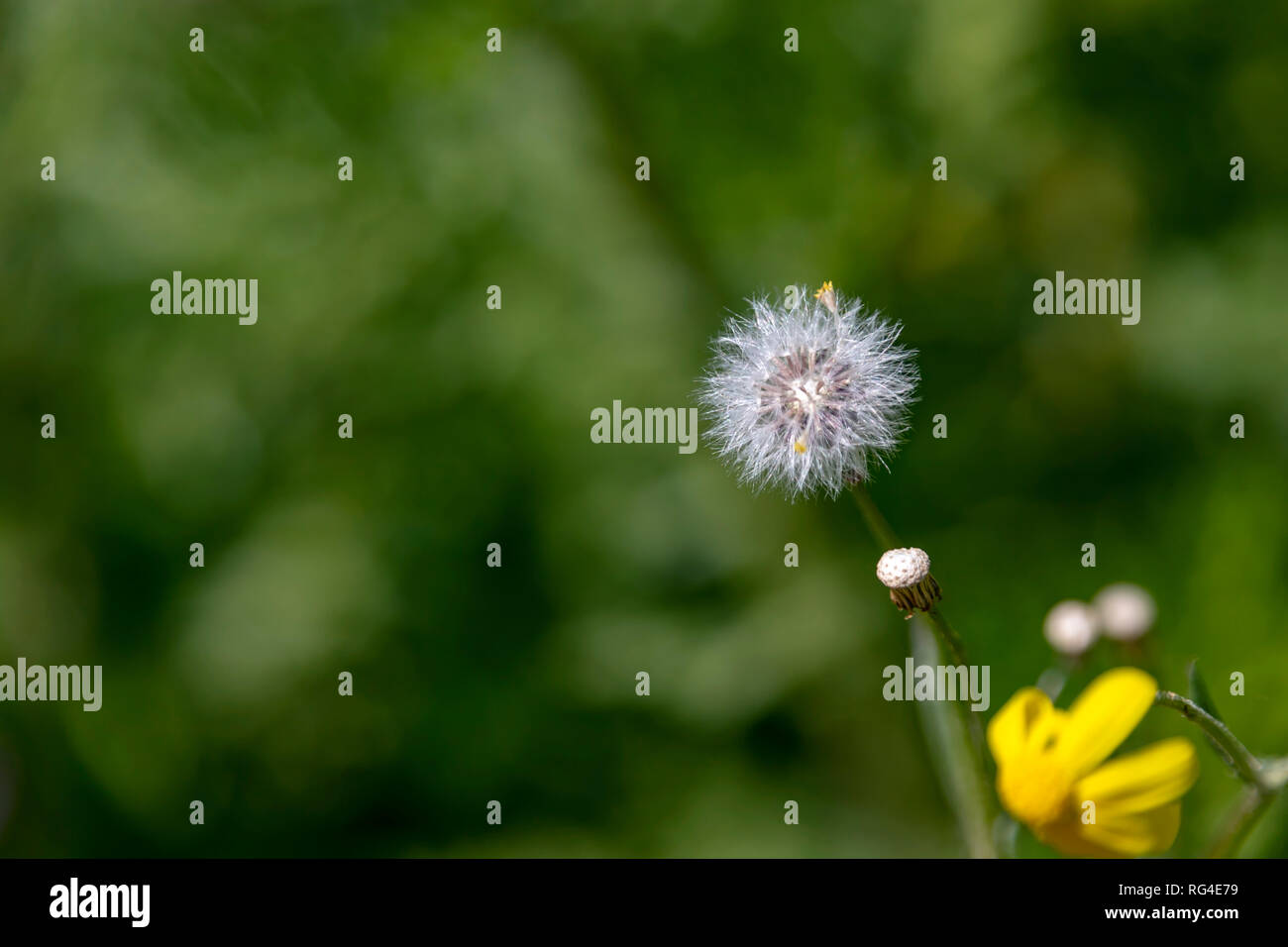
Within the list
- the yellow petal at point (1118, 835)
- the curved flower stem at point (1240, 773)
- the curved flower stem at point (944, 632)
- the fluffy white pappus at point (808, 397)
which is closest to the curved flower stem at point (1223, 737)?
the curved flower stem at point (1240, 773)

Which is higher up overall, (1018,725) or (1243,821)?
(1018,725)

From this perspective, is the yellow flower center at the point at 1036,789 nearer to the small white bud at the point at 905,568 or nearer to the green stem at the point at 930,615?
the green stem at the point at 930,615

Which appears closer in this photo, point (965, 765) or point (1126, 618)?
point (965, 765)

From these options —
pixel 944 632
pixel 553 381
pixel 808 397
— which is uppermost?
pixel 553 381

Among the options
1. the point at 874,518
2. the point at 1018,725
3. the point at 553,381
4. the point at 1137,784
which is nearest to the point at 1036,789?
the point at 1018,725

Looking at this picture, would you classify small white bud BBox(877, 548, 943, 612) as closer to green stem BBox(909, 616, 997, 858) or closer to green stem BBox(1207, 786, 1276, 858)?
green stem BBox(909, 616, 997, 858)

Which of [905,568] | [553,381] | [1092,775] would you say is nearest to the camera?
[905,568]

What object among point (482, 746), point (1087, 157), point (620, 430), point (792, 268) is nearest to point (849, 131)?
point (792, 268)

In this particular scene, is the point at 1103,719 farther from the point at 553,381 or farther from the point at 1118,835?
the point at 553,381
